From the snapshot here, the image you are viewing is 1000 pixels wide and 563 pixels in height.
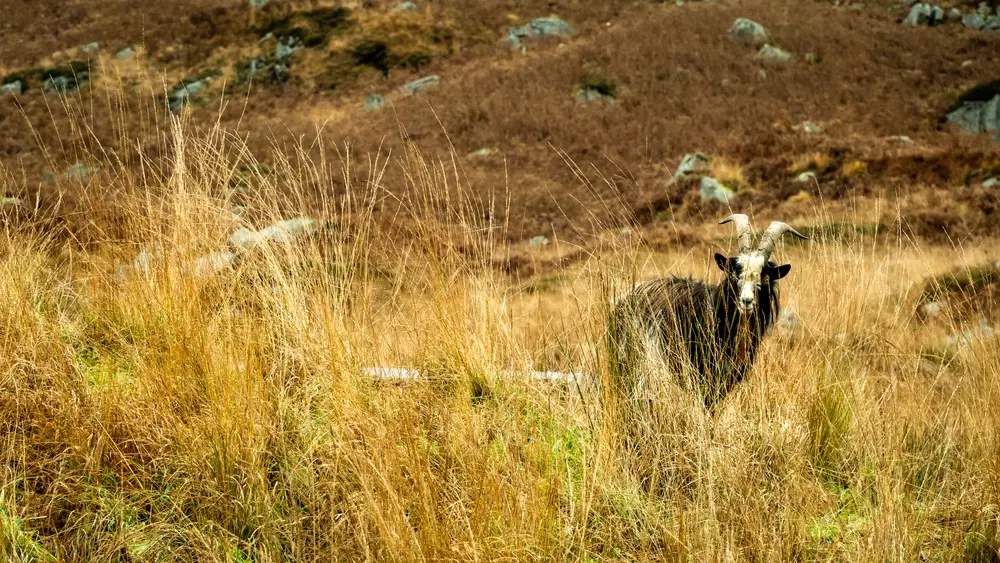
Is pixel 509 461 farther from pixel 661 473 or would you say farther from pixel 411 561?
pixel 661 473

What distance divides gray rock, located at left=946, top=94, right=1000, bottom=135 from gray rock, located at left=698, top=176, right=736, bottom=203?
888cm

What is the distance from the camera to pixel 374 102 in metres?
27.2

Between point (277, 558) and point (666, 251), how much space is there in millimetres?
12661

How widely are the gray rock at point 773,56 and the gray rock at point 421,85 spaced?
13.1 m

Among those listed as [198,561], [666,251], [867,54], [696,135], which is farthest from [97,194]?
[867,54]

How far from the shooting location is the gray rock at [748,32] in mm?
27750

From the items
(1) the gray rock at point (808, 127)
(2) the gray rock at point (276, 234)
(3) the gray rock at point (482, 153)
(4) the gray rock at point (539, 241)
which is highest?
(2) the gray rock at point (276, 234)

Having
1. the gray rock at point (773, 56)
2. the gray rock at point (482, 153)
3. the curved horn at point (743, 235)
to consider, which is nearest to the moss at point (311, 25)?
the gray rock at point (482, 153)

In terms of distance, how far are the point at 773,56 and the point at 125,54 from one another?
28613 mm

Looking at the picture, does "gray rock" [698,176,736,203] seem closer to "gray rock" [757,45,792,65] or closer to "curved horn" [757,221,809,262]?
"gray rock" [757,45,792,65]

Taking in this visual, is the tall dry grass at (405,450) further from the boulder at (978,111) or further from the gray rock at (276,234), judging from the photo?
the boulder at (978,111)

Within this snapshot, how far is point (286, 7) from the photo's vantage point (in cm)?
3403

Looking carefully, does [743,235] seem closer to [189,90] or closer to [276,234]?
[276,234]

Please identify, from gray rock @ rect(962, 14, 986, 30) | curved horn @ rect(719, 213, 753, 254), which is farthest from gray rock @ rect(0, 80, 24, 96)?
gray rock @ rect(962, 14, 986, 30)
